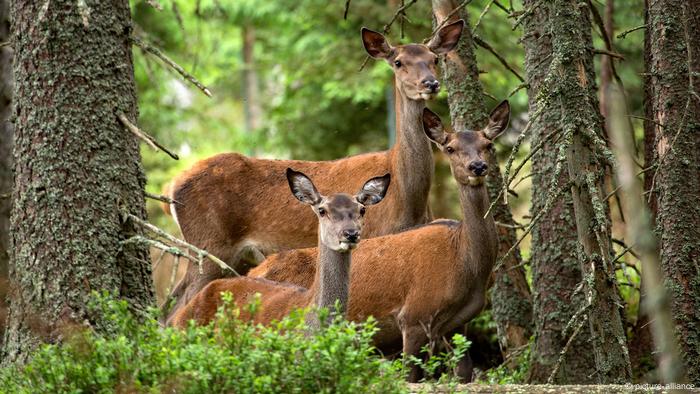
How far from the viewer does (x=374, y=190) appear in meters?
8.98

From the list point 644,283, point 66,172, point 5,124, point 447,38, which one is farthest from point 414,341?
point 5,124

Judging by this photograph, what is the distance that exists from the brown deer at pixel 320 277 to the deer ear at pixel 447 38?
156cm

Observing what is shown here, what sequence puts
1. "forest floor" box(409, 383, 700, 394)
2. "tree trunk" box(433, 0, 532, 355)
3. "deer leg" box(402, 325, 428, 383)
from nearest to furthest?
"forest floor" box(409, 383, 700, 394), "deer leg" box(402, 325, 428, 383), "tree trunk" box(433, 0, 532, 355)

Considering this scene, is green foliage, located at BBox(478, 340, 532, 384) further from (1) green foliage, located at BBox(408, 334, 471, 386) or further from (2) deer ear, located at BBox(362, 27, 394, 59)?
(2) deer ear, located at BBox(362, 27, 394, 59)

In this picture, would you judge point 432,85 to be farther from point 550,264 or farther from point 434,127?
point 550,264

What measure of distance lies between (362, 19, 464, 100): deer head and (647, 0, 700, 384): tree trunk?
2.38 metres

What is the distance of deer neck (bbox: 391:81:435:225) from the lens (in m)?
9.91

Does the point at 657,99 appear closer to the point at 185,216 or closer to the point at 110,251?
the point at 110,251

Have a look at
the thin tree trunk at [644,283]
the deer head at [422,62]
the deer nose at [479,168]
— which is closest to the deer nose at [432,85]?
the deer head at [422,62]

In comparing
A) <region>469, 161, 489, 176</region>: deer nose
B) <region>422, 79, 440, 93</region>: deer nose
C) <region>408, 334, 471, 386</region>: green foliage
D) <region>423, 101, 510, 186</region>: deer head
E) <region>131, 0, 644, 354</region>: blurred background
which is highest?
<region>131, 0, 644, 354</region>: blurred background

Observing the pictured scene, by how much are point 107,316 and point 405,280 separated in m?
3.83

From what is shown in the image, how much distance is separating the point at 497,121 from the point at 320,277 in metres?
2.19

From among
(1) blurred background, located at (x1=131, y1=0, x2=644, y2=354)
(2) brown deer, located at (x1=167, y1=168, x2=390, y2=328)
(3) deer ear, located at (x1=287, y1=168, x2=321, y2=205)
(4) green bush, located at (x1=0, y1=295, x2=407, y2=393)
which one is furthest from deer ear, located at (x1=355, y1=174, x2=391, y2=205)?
(1) blurred background, located at (x1=131, y1=0, x2=644, y2=354)

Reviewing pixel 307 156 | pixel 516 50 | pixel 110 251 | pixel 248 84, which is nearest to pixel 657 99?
pixel 110 251
